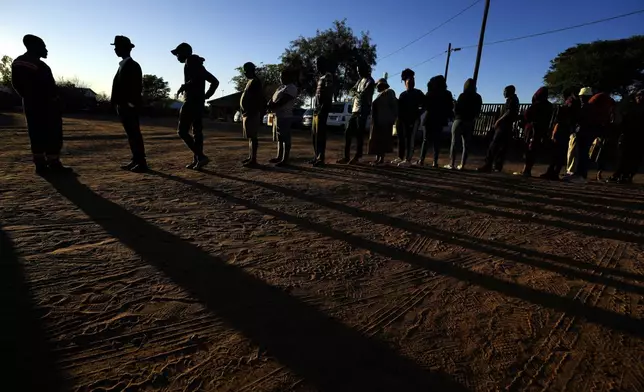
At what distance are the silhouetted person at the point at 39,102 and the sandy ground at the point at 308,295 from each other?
1.00m

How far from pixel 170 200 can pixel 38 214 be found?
1.06 metres

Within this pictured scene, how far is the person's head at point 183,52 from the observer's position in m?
5.08

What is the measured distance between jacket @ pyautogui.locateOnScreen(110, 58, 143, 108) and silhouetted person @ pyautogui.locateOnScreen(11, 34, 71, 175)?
73cm

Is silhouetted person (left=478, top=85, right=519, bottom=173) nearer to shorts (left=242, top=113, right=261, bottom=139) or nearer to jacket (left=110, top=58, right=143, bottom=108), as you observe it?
shorts (left=242, top=113, right=261, bottom=139)

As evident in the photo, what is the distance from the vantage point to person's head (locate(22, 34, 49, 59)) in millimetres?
4323

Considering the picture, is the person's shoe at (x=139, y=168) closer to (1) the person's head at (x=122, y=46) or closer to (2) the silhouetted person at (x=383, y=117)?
(1) the person's head at (x=122, y=46)

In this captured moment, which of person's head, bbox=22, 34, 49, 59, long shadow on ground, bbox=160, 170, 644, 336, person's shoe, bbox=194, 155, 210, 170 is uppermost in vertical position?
person's head, bbox=22, 34, 49, 59

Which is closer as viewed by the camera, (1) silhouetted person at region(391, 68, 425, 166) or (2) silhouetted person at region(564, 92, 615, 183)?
(2) silhouetted person at region(564, 92, 615, 183)

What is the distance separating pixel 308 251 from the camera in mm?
2543

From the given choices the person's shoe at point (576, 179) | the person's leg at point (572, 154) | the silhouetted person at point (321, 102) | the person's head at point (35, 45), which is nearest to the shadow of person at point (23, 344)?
the person's head at point (35, 45)

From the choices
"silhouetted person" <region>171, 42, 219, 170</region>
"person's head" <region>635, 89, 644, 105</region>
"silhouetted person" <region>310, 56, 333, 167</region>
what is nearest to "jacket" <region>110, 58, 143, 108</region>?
"silhouetted person" <region>171, 42, 219, 170</region>

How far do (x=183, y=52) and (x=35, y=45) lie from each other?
5.64 ft

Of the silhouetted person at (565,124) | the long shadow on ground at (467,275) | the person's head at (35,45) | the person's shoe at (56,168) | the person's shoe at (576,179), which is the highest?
the person's head at (35,45)

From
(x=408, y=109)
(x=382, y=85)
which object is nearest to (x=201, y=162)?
(x=382, y=85)
